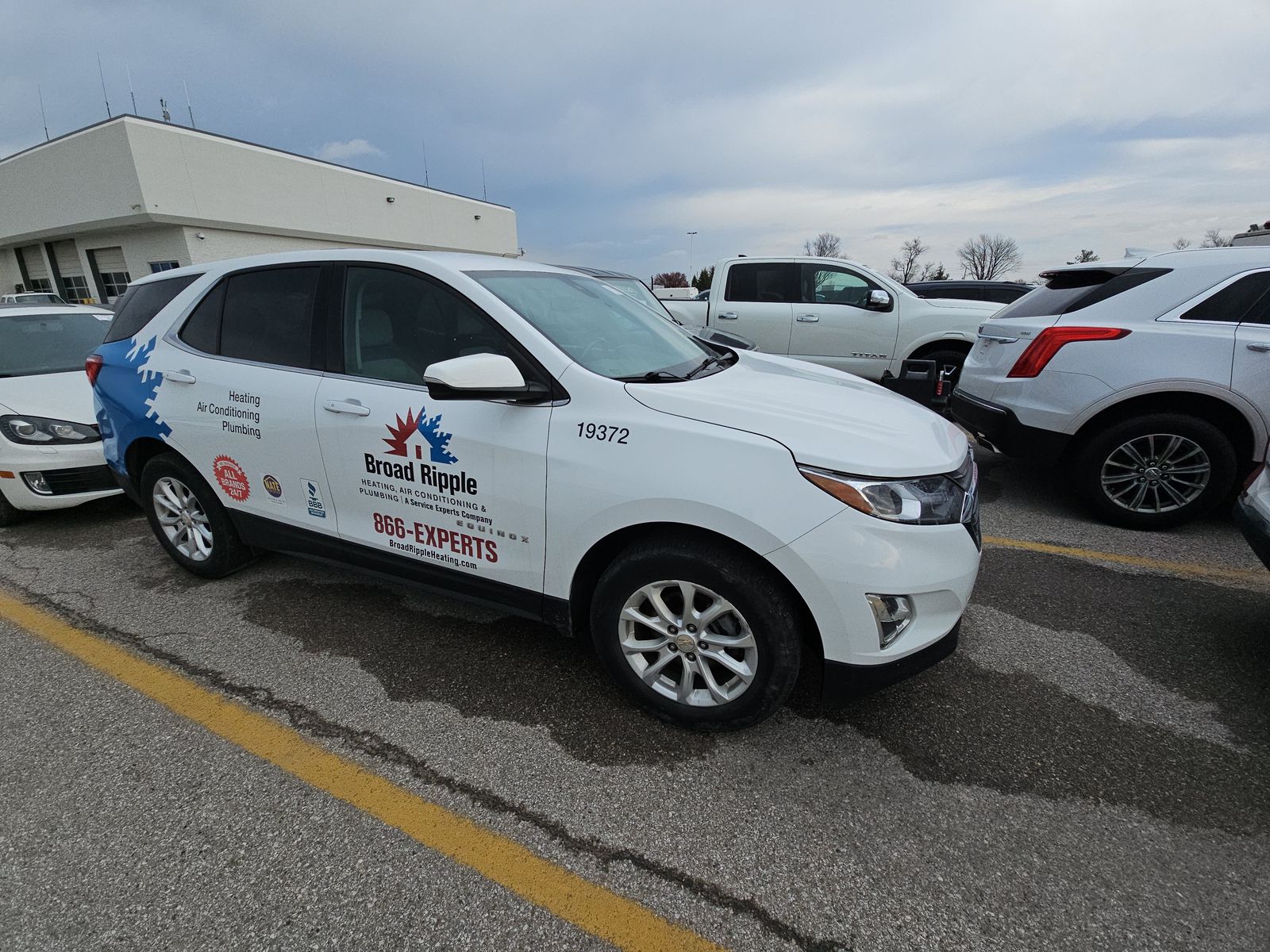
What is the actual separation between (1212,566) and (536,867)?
4048 mm

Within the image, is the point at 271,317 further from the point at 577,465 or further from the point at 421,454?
the point at 577,465

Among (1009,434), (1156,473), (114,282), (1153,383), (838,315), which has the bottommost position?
(1156,473)

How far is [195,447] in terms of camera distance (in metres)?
3.13

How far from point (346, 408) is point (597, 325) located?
3.62ft

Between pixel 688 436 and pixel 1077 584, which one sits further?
pixel 1077 584

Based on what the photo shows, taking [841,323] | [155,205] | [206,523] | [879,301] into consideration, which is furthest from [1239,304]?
[155,205]

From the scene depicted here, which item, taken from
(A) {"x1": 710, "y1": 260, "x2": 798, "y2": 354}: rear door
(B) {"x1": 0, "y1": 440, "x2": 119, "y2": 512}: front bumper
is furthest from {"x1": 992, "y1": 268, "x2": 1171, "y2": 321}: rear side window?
(B) {"x1": 0, "y1": 440, "x2": 119, "y2": 512}: front bumper

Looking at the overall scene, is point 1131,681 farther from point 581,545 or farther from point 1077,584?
point 581,545

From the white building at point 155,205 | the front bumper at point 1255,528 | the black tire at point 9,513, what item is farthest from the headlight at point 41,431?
the white building at point 155,205

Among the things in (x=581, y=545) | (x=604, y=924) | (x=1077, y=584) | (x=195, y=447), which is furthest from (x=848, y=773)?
(x=195, y=447)

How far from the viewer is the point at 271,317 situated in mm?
2941

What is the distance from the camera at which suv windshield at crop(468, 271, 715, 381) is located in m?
2.43

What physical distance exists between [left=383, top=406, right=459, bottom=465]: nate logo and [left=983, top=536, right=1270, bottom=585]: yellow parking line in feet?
11.0

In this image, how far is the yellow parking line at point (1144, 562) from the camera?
3441 millimetres
